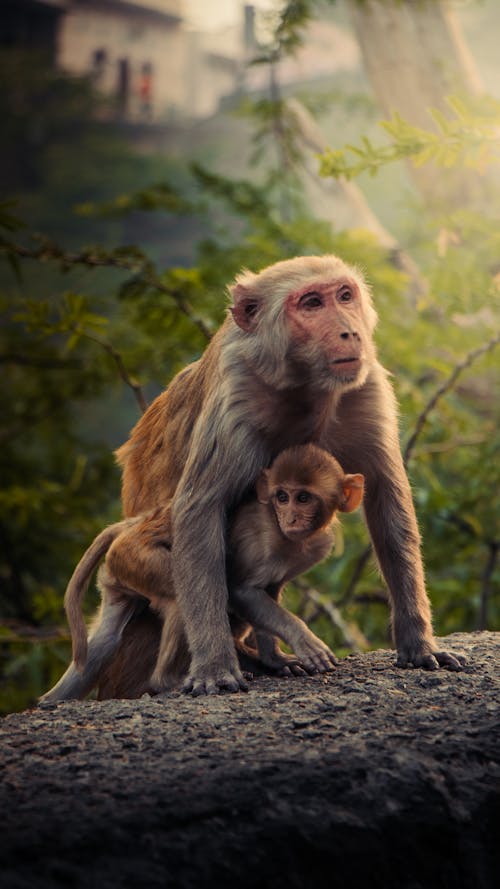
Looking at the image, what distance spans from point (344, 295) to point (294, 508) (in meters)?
0.68

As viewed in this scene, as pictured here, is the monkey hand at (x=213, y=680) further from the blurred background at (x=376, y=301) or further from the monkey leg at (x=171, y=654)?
the blurred background at (x=376, y=301)

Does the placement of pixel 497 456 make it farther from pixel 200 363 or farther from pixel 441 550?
pixel 200 363

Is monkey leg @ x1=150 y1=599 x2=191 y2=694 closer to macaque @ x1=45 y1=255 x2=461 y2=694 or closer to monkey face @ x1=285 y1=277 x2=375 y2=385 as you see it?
macaque @ x1=45 y1=255 x2=461 y2=694

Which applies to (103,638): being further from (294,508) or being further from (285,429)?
(285,429)

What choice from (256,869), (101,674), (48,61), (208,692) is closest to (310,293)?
(208,692)

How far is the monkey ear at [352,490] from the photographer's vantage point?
10.5 ft

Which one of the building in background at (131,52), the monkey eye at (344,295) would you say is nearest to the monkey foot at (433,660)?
the monkey eye at (344,295)

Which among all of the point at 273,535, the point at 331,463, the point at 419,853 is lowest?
the point at 419,853

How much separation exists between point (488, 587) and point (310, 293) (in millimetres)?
3231

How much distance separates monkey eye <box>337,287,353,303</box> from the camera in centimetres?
310

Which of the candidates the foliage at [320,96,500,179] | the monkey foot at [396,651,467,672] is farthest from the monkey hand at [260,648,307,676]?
the foliage at [320,96,500,179]

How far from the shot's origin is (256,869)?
1.87 meters

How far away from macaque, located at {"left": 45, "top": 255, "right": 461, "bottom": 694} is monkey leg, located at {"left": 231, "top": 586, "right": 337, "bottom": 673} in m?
0.14

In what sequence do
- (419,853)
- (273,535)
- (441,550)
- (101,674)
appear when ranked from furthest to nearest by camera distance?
(441,550) < (101,674) < (273,535) < (419,853)
